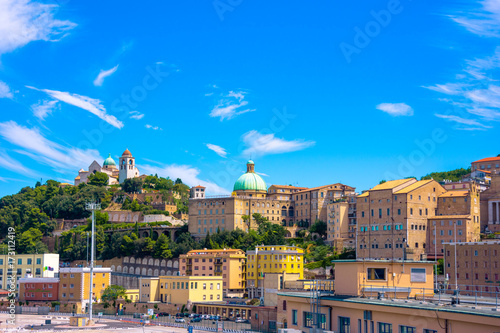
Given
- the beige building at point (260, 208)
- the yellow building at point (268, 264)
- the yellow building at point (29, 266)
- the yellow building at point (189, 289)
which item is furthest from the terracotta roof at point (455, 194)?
the yellow building at point (29, 266)

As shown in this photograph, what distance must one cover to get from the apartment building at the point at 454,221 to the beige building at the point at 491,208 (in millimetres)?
3510

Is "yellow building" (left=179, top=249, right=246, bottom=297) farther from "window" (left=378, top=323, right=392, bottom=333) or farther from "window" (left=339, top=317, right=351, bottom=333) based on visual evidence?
"window" (left=378, top=323, right=392, bottom=333)

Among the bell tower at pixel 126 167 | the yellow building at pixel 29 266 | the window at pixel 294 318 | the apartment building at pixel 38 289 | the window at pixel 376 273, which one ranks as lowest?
the apartment building at pixel 38 289

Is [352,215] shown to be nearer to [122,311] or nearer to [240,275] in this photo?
[240,275]

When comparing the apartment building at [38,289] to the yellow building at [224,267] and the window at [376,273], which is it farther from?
the window at [376,273]

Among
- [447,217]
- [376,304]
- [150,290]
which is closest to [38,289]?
[150,290]

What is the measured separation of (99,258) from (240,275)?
41.8m

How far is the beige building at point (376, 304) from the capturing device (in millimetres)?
20828

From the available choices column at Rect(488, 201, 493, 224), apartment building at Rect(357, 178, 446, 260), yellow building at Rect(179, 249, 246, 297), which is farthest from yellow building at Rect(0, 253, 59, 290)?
column at Rect(488, 201, 493, 224)

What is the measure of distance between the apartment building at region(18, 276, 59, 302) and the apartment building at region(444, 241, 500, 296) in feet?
188

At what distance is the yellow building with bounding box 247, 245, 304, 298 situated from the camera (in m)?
97.0

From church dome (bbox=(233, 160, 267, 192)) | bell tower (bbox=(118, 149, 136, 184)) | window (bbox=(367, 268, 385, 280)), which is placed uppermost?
bell tower (bbox=(118, 149, 136, 184))

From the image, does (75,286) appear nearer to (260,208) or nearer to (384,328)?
(260,208)

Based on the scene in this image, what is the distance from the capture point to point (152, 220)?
469 feet
